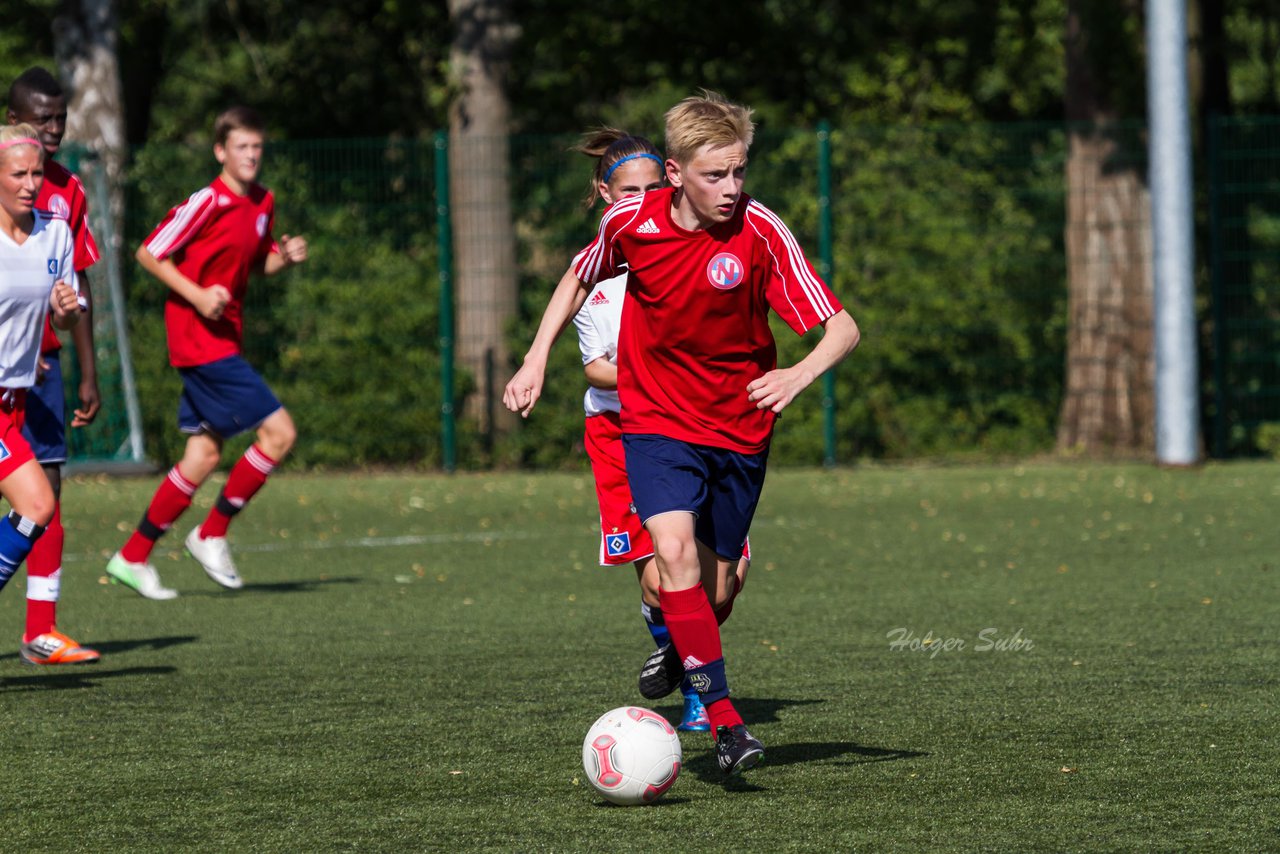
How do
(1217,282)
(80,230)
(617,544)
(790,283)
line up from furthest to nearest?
(1217,282)
(80,230)
(617,544)
(790,283)

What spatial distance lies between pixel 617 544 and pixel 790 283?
1254 mm

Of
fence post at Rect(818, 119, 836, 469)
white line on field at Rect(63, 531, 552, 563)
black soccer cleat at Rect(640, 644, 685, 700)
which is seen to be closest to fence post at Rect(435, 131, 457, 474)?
fence post at Rect(818, 119, 836, 469)

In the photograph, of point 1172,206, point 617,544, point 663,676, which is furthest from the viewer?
point 1172,206

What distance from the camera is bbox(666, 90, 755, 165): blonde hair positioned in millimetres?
4961

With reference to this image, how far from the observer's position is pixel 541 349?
5.13m

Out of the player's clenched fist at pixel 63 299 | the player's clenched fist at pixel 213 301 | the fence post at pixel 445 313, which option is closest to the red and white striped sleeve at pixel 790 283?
the player's clenched fist at pixel 63 299

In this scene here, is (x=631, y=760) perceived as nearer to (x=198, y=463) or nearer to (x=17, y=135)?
(x=17, y=135)

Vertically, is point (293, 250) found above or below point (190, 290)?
above

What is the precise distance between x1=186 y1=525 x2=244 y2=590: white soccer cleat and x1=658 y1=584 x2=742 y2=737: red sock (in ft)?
14.2

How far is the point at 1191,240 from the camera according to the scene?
13.8 meters

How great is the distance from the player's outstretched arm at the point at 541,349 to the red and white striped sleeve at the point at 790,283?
533 millimetres

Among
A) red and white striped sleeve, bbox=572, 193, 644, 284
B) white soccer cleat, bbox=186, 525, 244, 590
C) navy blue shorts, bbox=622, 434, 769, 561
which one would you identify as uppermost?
red and white striped sleeve, bbox=572, 193, 644, 284

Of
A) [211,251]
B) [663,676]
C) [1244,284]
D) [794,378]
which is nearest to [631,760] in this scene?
[663,676]
